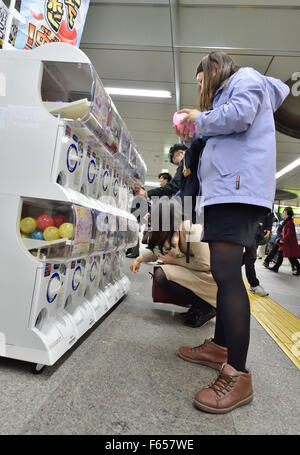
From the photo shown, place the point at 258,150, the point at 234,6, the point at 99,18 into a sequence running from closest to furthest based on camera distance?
the point at 258,150
the point at 234,6
the point at 99,18

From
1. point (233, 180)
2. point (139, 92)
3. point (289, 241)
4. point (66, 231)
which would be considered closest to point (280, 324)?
point (233, 180)

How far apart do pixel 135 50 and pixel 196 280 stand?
11.5 ft

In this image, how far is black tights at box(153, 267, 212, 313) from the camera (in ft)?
6.46

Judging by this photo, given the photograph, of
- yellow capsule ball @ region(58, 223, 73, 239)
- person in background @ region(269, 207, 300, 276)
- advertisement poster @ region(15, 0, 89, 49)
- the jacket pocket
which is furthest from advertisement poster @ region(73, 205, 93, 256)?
person in background @ region(269, 207, 300, 276)

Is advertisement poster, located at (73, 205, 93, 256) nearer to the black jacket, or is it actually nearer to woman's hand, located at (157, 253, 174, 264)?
woman's hand, located at (157, 253, 174, 264)

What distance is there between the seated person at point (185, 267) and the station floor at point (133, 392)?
1.07ft

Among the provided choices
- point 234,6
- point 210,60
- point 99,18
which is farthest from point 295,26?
point 210,60

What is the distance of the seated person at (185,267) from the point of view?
191 centimetres

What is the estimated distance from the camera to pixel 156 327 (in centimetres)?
188

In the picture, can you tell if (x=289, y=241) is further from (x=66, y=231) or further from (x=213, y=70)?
(x=66, y=231)

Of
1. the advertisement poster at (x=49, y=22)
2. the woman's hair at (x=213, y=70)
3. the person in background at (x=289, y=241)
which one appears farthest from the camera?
the person in background at (x=289, y=241)

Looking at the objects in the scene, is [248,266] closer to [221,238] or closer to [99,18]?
[221,238]

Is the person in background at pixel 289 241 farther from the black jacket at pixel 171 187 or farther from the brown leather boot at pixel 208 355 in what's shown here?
the brown leather boot at pixel 208 355

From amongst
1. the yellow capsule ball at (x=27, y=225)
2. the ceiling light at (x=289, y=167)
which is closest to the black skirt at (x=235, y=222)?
the yellow capsule ball at (x=27, y=225)
